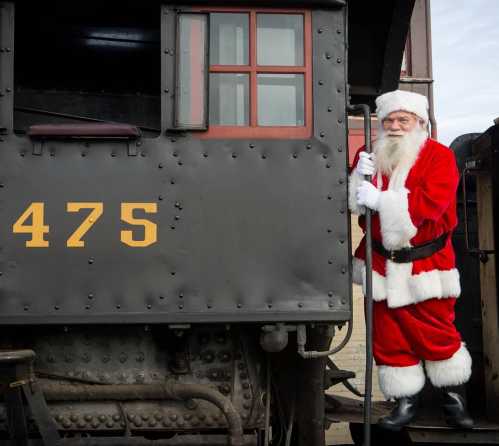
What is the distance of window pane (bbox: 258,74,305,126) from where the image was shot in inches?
120

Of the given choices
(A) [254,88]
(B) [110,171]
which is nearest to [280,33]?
(A) [254,88]

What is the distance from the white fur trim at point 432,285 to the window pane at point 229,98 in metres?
1.14

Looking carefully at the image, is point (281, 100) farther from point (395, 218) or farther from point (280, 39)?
point (395, 218)

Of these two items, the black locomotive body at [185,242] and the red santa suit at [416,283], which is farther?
the red santa suit at [416,283]

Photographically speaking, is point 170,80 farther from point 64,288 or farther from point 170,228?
point 64,288

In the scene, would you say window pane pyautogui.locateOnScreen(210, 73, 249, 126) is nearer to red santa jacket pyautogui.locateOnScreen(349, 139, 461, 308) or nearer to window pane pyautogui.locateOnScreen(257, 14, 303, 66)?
window pane pyautogui.locateOnScreen(257, 14, 303, 66)

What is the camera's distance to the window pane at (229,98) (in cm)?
305

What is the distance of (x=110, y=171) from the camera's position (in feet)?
9.64

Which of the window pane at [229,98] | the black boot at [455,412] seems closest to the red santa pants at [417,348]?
the black boot at [455,412]

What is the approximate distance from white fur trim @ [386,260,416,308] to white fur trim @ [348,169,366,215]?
32 cm

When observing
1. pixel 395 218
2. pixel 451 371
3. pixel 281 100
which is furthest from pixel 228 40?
pixel 451 371

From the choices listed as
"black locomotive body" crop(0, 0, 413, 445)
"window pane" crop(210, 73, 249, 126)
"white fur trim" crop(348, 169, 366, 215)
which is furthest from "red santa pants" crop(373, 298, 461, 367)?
"window pane" crop(210, 73, 249, 126)

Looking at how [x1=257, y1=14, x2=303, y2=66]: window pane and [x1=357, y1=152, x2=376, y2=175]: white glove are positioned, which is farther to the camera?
[x1=357, y1=152, x2=376, y2=175]: white glove

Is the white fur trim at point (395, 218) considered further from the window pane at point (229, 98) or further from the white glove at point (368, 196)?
the window pane at point (229, 98)
